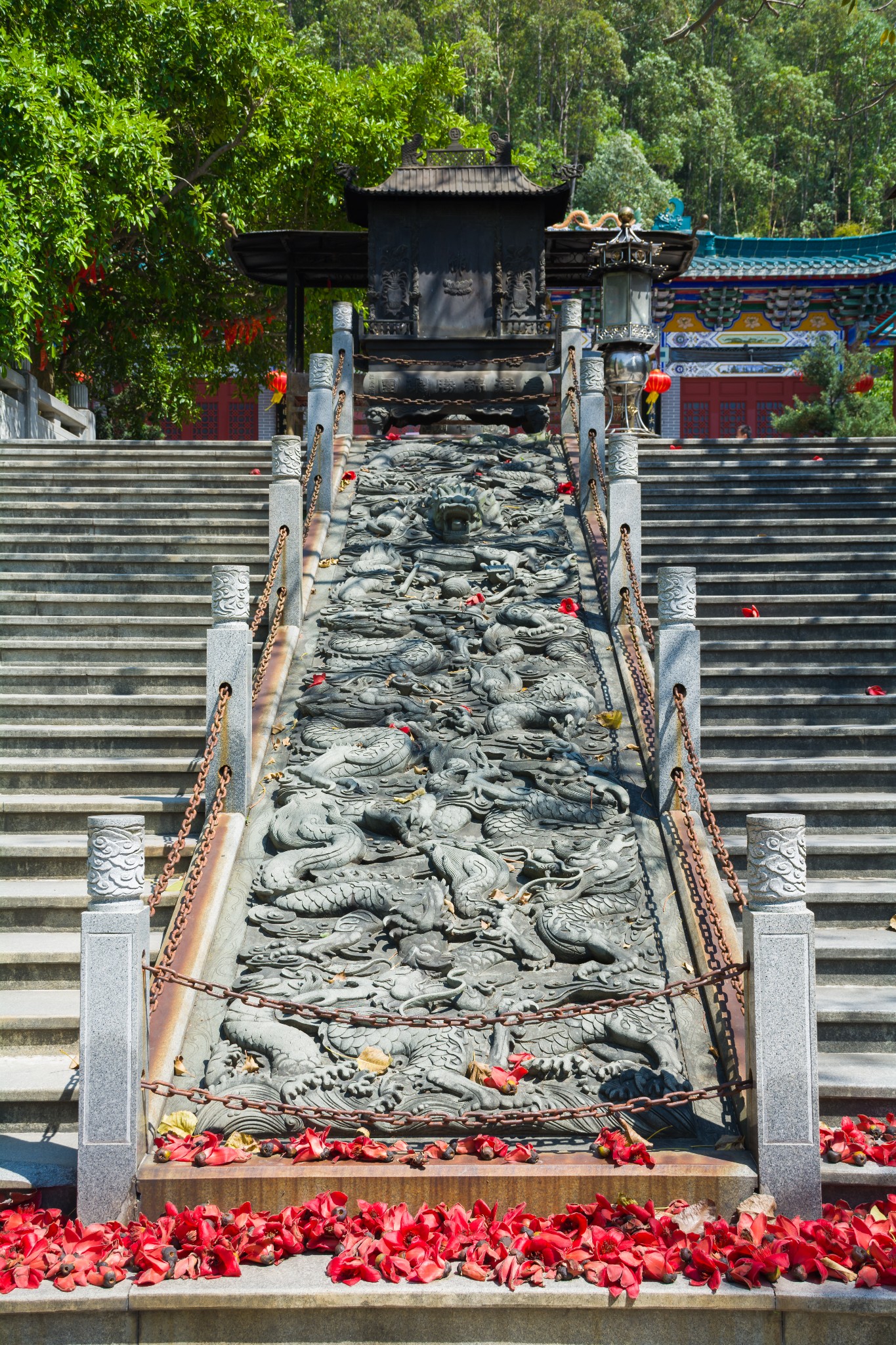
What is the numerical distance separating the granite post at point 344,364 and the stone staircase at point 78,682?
833 millimetres

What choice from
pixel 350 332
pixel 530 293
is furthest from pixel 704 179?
pixel 350 332

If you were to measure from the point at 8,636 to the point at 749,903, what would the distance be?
553 cm

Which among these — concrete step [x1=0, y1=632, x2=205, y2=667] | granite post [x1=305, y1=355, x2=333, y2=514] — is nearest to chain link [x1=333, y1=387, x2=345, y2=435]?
granite post [x1=305, y1=355, x2=333, y2=514]

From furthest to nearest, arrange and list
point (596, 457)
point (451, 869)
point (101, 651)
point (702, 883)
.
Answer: point (596, 457) → point (101, 651) → point (451, 869) → point (702, 883)

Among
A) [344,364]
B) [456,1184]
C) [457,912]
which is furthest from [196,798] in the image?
[344,364]

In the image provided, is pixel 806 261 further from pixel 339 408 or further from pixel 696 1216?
pixel 696 1216

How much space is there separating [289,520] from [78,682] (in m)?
1.63

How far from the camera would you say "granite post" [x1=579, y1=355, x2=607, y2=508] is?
27.8 feet

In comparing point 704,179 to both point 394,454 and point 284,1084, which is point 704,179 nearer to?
point 394,454

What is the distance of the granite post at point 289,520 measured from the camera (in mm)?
6992

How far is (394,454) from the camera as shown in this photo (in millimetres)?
9672

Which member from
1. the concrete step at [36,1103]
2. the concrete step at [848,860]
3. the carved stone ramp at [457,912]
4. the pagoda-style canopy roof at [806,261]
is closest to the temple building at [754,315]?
the pagoda-style canopy roof at [806,261]

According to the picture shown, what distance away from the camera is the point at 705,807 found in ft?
15.4

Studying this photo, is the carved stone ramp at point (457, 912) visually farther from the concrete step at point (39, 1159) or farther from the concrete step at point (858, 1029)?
the concrete step at point (858, 1029)
